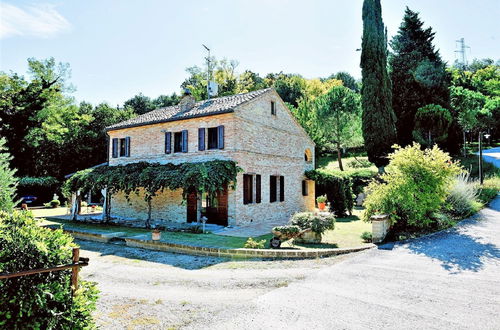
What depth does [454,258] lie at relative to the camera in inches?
338

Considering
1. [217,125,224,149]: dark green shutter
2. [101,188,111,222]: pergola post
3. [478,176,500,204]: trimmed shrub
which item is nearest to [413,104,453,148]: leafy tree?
[478,176,500,204]: trimmed shrub

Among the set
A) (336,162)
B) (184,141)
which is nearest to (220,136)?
(184,141)

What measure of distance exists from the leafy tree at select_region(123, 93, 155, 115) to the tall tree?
130ft

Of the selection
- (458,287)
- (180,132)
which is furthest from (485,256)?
(180,132)

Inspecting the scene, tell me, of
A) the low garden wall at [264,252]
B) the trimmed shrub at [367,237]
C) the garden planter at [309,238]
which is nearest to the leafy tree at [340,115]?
the trimmed shrub at [367,237]

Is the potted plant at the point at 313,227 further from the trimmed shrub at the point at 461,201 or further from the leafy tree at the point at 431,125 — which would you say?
the leafy tree at the point at 431,125

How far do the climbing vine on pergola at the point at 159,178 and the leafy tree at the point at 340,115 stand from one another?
73.4ft

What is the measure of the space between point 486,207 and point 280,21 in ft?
47.1

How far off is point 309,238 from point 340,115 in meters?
26.0

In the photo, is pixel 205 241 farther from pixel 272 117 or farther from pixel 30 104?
pixel 30 104

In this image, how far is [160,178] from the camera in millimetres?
15133

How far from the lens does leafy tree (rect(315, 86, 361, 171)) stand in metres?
34.2

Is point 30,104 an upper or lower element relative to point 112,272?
upper

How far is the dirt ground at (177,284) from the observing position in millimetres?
5340
